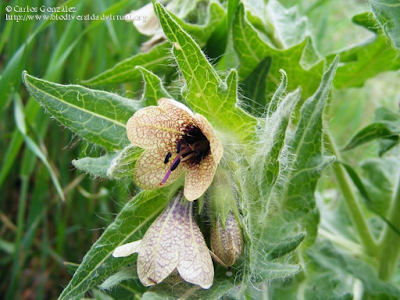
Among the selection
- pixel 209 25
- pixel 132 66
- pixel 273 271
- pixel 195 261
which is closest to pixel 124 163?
pixel 195 261

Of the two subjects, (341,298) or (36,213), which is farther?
(36,213)

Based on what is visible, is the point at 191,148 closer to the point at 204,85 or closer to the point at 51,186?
the point at 204,85

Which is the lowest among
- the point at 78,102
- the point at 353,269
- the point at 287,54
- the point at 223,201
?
the point at 353,269

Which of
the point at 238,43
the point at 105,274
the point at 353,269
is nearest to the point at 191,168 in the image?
the point at 105,274

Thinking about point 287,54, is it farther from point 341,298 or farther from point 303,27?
point 341,298

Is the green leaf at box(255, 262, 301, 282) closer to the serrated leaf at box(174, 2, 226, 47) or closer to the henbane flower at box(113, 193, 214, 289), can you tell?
the henbane flower at box(113, 193, 214, 289)

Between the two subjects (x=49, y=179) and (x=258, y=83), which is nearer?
(x=258, y=83)
